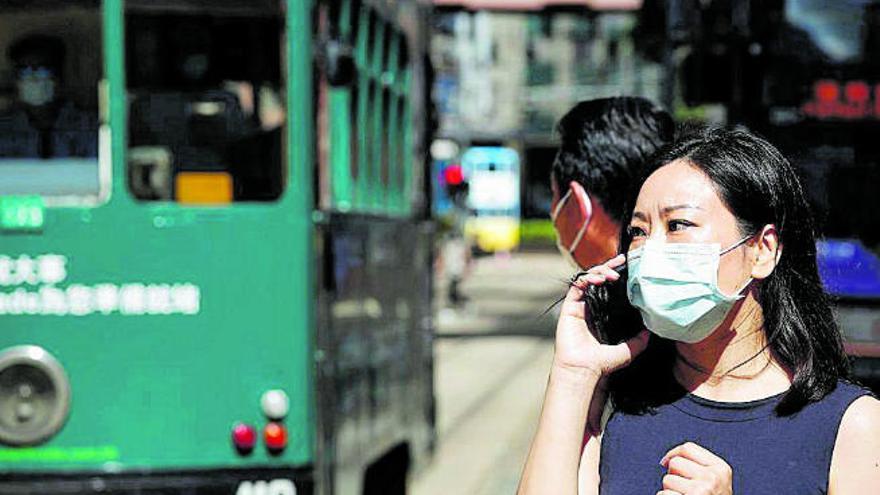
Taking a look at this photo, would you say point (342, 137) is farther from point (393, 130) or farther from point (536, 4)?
point (536, 4)

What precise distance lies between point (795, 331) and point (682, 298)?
213 millimetres

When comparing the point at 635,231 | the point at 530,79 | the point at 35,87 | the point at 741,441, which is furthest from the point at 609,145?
the point at 530,79

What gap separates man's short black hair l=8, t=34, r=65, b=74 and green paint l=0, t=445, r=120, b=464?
1.28 meters

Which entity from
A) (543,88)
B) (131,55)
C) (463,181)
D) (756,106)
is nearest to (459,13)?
(463,181)

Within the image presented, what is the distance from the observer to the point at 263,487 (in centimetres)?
544

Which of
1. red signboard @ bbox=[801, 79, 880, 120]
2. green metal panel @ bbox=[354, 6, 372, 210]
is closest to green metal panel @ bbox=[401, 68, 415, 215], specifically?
green metal panel @ bbox=[354, 6, 372, 210]

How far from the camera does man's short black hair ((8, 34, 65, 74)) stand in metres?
5.50

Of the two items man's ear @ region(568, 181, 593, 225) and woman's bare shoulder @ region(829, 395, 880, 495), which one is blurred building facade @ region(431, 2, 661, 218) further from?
woman's bare shoulder @ region(829, 395, 880, 495)

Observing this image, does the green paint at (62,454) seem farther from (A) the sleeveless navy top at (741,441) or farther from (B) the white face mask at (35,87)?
(A) the sleeveless navy top at (741,441)

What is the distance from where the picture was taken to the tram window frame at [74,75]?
546cm

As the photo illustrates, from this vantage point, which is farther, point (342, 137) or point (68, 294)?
point (342, 137)

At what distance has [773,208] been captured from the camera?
241 centimetres

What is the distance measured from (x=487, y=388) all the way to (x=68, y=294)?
402 inches

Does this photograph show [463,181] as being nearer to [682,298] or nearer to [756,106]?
[756,106]
